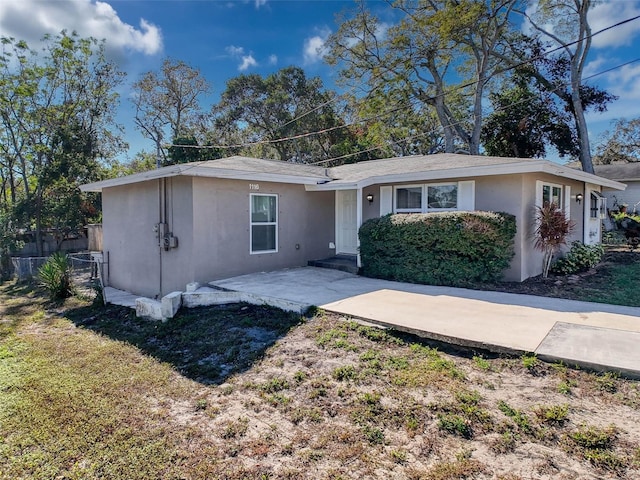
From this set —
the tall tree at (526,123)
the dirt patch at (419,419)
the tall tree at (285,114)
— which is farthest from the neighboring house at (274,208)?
the tall tree at (285,114)

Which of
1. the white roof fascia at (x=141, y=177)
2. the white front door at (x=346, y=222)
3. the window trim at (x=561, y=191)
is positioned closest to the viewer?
the white roof fascia at (x=141, y=177)

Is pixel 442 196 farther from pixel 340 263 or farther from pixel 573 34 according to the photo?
pixel 573 34

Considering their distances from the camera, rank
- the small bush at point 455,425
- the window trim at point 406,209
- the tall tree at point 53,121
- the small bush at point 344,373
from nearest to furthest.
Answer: the small bush at point 455,425 < the small bush at point 344,373 < the window trim at point 406,209 < the tall tree at point 53,121

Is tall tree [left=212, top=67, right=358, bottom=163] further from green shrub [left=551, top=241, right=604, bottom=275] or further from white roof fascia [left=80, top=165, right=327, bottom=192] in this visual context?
green shrub [left=551, top=241, right=604, bottom=275]

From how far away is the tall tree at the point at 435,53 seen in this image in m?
18.9

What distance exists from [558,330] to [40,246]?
20.7 meters

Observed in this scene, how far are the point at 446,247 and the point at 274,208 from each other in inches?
168

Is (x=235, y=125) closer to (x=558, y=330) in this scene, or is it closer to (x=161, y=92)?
(x=161, y=92)

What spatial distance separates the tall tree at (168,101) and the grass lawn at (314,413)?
23771mm

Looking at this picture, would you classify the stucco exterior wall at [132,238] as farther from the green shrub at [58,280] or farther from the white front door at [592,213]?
the white front door at [592,213]

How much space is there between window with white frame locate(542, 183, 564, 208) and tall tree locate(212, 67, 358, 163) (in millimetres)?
16799

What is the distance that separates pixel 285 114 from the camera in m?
26.3

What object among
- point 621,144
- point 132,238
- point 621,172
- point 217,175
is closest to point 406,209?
point 217,175

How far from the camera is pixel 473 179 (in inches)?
340
